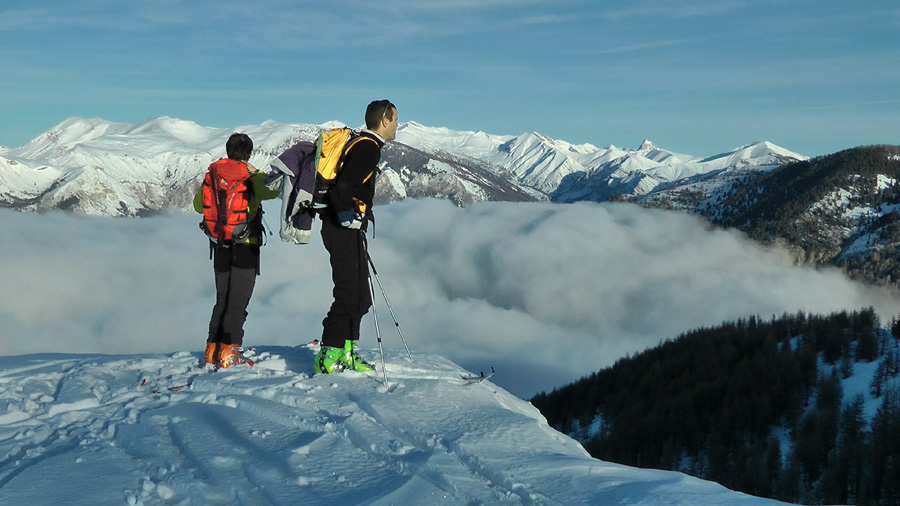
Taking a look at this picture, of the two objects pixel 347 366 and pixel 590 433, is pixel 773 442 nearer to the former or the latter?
pixel 590 433

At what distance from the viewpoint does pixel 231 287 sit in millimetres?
→ 9586

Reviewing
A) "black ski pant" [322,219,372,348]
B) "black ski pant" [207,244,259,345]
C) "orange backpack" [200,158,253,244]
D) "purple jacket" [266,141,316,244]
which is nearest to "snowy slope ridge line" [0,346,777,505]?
"black ski pant" [322,219,372,348]

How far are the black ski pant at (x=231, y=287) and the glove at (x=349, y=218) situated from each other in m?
2.47

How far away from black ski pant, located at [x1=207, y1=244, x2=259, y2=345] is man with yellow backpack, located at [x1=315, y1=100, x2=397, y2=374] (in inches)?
72.8

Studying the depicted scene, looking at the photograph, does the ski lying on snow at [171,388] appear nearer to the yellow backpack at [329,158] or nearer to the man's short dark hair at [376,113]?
the yellow backpack at [329,158]

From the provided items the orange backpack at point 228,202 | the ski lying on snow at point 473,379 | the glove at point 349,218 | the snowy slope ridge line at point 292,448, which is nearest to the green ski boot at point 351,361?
the snowy slope ridge line at point 292,448

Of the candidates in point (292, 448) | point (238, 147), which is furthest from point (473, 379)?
point (238, 147)

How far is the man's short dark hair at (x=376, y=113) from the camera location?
797 centimetres

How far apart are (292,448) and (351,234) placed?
132 inches

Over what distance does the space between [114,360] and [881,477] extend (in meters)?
119

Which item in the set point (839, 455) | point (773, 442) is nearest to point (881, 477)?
point (839, 455)

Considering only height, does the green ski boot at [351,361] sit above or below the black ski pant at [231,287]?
below

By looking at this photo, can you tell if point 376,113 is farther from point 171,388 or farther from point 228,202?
point 171,388

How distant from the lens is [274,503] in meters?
4.35
